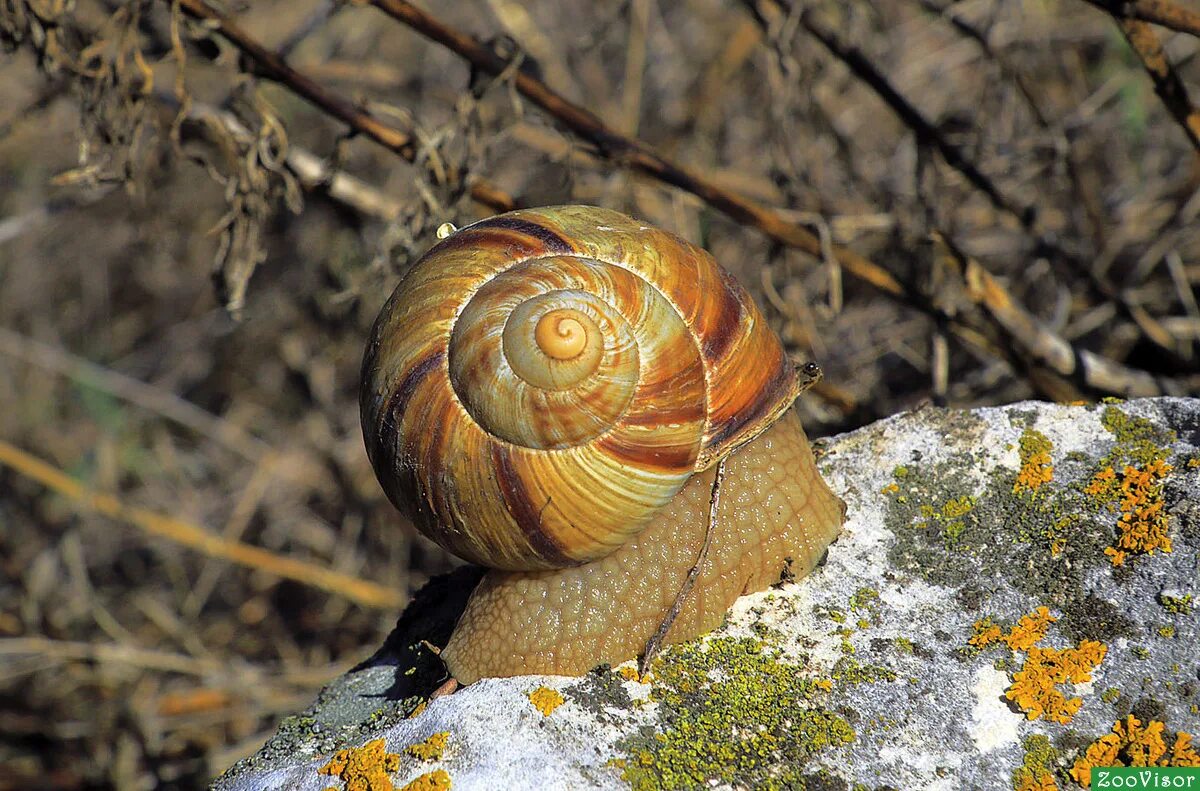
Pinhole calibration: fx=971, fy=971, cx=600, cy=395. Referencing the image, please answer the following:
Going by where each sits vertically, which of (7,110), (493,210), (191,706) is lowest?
(191,706)

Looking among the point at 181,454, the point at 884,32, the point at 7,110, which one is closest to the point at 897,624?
the point at 884,32

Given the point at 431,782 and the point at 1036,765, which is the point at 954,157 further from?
the point at 431,782

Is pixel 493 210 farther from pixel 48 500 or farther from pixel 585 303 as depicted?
pixel 48 500

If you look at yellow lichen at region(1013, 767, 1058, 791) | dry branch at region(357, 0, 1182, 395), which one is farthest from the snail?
dry branch at region(357, 0, 1182, 395)

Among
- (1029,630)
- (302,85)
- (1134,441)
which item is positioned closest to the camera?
(1029,630)

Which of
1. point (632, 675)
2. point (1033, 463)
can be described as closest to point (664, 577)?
point (632, 675)

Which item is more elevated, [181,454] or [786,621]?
[181,454]

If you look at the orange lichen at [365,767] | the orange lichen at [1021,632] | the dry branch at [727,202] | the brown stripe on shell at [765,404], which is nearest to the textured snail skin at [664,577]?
the brown stripe on shell at [765,404]
